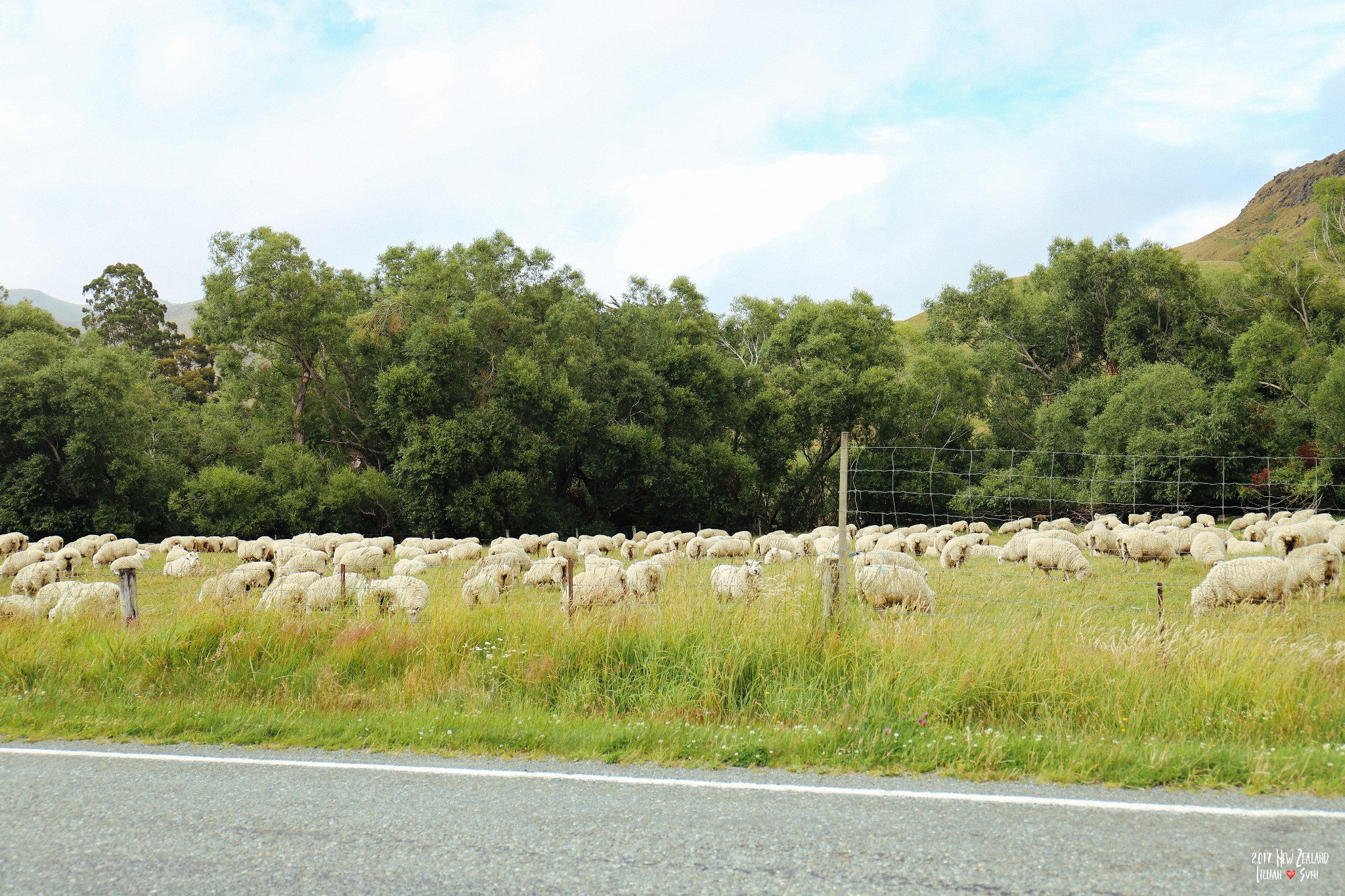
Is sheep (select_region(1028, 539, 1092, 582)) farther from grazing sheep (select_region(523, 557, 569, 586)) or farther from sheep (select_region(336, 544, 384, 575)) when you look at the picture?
sheep (select_region(336, 544, 384, 575))

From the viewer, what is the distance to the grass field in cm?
596

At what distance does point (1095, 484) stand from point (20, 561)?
131 feet

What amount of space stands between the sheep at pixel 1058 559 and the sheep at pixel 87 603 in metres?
16.8

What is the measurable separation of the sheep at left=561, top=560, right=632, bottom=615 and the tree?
74.5 m

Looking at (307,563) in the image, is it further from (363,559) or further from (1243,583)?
(1243,583)

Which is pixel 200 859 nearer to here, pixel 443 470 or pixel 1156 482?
pixel 443 470

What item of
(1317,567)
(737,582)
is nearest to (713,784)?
(737,582)

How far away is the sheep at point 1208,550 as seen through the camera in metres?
19.0

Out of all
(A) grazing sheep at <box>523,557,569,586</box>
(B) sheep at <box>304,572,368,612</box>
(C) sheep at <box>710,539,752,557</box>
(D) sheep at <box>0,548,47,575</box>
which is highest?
(B) sheep at <box>304,572,368,612</box>

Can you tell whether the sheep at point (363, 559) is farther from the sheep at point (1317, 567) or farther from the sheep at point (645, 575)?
the sheep at point (1317, 567)

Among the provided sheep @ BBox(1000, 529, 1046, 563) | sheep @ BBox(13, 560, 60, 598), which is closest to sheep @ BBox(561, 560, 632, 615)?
sheep @ BBox(13, 560, 60, 598)

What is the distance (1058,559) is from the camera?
19.1 metres

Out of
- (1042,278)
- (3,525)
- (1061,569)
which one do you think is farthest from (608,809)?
(1042,278)

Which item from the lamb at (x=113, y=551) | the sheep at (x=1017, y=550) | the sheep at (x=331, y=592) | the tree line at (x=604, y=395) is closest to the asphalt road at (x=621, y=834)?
the sheep at (x=331, y=592)
